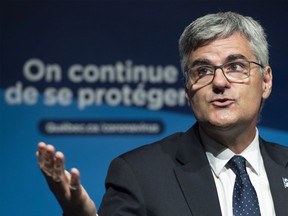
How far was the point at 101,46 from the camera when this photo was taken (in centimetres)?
414

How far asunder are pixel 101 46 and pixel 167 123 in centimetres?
61

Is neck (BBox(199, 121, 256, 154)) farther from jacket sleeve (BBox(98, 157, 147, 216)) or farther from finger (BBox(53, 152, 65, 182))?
finger (BBox(53, 152, 65, 182))

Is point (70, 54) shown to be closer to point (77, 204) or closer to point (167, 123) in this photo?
point (167, 123)

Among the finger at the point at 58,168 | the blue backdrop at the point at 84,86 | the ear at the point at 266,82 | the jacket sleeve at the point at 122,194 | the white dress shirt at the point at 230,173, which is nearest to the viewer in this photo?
the finger at the point at 58,168

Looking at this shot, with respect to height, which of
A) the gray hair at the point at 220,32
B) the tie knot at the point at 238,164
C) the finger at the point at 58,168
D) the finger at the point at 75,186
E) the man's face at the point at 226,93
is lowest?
the tie knot at the point at 238,164

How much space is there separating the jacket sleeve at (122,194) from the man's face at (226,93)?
0.32 metres

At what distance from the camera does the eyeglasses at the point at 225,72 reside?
240 centimetres

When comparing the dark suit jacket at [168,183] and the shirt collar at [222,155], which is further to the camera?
the shirt collar at [222,155]

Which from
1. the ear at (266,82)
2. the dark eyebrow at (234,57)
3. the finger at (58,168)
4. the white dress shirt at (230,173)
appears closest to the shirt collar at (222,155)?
the white dress shirt at (230,173)

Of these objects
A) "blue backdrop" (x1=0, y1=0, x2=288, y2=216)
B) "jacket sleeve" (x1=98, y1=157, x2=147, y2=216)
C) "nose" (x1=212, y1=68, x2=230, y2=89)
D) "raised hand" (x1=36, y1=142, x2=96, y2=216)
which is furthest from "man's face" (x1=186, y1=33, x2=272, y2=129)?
"blue backdrop" (x1=0, y1=0, x2=288, y2=216)

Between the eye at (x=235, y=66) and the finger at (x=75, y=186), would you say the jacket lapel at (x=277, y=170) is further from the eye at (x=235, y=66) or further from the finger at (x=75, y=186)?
the finger at (x=75, y=186)

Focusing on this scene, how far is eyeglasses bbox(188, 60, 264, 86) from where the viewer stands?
7.89 feet

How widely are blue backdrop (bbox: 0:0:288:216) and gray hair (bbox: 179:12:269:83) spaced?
159 centimetres

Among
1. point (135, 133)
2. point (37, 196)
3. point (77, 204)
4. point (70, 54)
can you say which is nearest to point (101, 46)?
point (70, 54)
